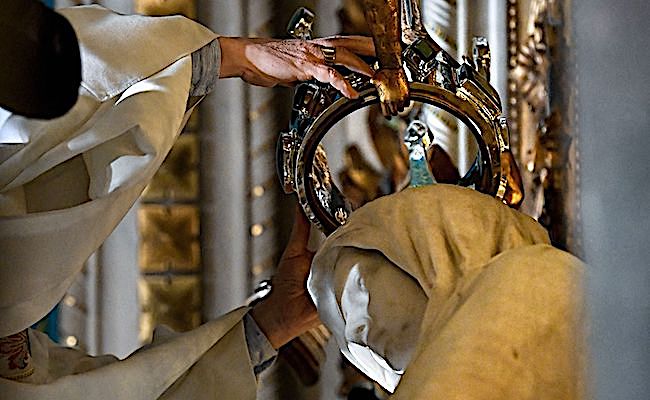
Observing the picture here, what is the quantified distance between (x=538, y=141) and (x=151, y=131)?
1.74ft

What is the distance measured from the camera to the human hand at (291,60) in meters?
0.93

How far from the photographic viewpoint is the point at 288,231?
159 cm

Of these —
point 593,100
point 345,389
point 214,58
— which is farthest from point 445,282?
point 345,389

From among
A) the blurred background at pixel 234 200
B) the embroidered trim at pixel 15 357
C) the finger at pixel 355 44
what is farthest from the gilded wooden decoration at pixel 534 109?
the embroidered trim at pixel 15 357

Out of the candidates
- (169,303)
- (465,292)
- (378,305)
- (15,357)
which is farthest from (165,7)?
(465,292)

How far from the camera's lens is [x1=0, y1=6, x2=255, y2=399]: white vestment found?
826 millimetres

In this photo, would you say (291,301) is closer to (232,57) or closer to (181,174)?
(232,57)

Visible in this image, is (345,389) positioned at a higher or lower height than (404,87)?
lower

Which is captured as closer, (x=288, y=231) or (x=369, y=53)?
(x=369, y=53)

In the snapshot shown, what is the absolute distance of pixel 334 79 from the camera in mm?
910

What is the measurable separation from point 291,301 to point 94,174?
0.28 m

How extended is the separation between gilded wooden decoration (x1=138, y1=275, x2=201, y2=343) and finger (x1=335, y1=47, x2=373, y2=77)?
2.41 ft

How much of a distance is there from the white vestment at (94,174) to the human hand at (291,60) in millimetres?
31

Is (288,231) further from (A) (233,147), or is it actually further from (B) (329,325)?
(B) (329,325)
